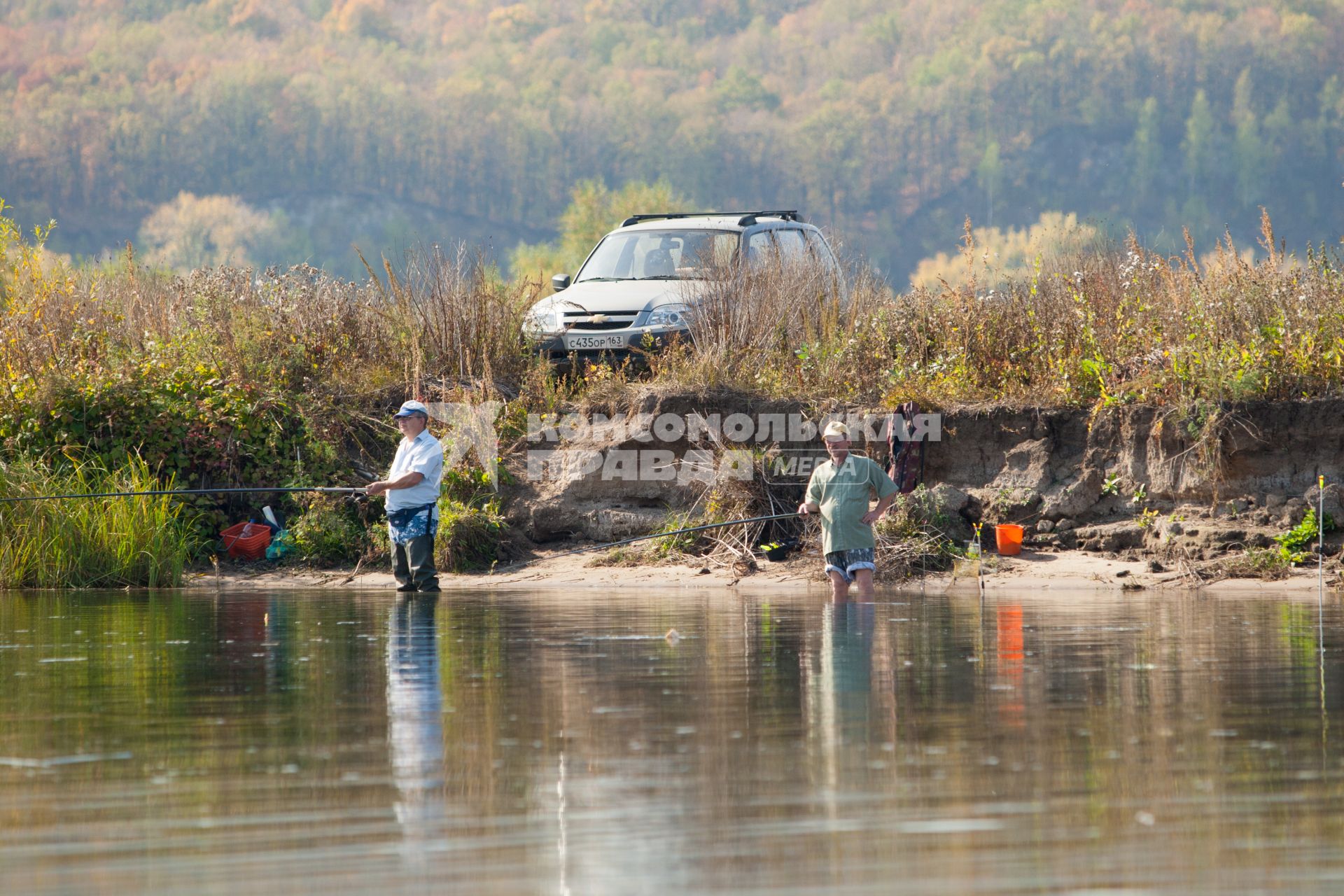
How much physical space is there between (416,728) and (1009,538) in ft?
31.4

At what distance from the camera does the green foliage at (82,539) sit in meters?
16.7

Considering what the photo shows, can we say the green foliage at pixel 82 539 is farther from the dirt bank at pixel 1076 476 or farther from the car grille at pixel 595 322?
the car grille at pixel 595 322

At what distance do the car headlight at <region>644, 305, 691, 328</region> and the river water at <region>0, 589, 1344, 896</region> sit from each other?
7679 millimetres

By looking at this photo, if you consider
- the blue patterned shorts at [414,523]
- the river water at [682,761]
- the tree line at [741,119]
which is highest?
the tree line at [741,119]

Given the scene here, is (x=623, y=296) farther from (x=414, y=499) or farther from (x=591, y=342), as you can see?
(x=414, y=499)

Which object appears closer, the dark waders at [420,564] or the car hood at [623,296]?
the dark waders at [420,564]

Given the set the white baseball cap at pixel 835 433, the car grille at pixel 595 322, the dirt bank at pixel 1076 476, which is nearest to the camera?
the white baseball cap at pixel 835 433

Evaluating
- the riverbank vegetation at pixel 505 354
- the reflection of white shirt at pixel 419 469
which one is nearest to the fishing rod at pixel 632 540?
the riverbank vegetation at pixel 505 354

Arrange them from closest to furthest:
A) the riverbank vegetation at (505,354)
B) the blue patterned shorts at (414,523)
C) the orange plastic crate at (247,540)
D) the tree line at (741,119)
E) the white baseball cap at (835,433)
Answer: the white baseball cap at (835,433), the blue patterned shorts at (414,523), the riverbank vegetation at (505,354), the orange plastic crate at (247,540), the tree line at (741,119)

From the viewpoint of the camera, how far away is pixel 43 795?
6152 mm

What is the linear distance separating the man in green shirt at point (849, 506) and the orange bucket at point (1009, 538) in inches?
124

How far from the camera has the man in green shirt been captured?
517 inches

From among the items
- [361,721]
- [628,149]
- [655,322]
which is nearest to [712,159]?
[628,149]

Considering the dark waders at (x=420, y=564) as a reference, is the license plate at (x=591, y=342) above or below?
above
